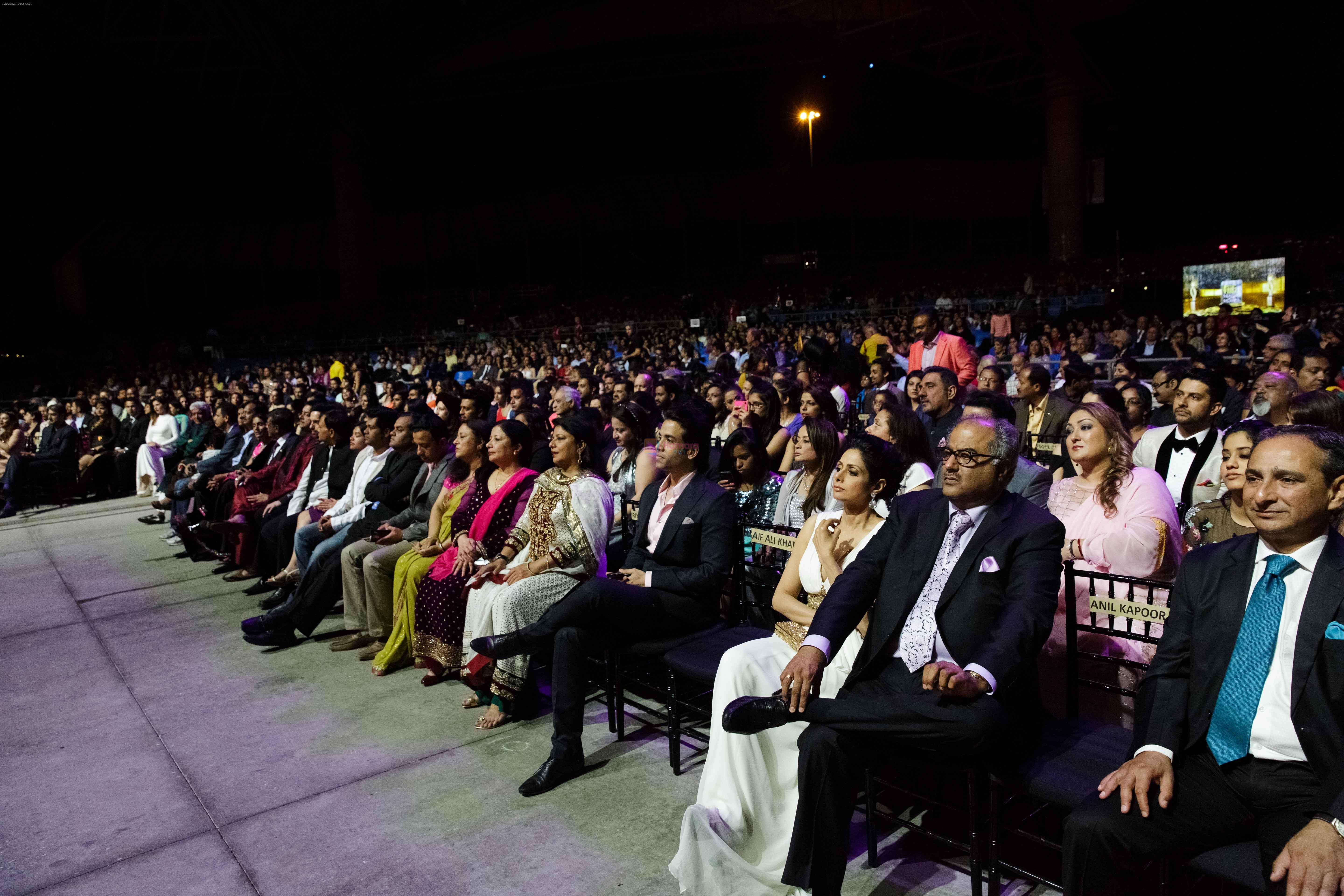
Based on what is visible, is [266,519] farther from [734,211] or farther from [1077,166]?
[734,211]

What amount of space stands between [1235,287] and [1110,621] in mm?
19831

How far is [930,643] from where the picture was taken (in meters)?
2.81

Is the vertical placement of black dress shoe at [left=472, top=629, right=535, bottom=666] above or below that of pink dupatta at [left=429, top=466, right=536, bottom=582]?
below

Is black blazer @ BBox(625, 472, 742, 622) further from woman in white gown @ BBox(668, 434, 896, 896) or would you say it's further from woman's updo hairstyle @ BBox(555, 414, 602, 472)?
woman's updo hairstyle @ BBox(555, 414, 602, 472)

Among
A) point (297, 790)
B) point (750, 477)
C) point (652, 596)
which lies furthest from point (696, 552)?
point (297, 790)

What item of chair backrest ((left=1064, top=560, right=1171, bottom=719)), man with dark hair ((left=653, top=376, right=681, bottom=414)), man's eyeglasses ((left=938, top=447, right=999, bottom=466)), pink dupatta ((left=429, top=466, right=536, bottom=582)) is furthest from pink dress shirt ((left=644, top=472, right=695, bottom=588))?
man with dark hair ((left=653, top=376, right=681, bottom=414))

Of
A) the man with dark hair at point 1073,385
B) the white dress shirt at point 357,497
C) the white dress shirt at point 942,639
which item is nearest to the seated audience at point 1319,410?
the white dress shirt at point 942,639

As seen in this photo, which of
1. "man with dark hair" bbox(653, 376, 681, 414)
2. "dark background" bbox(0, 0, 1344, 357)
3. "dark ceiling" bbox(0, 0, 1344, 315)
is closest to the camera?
"man with dark hair" bbox(653, 376, 681, 414)

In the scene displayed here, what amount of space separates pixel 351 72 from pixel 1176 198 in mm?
26206

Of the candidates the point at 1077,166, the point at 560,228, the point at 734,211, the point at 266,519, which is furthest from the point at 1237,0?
the point at 266,519

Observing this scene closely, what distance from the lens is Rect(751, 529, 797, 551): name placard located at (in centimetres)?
378

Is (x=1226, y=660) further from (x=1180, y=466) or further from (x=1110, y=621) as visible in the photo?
(x=1180, y=466)

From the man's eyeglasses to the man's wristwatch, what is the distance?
1.21 m

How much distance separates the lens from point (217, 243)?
34344mm
